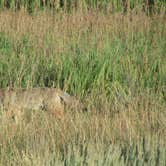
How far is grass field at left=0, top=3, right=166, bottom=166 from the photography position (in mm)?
4863

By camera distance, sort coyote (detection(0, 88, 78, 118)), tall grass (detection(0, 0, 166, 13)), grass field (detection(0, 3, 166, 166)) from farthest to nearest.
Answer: tall grass (detection(0, 0, 166, 13)) < coyote (detection(0, 88, 78, 118)) < grass field (detection(0, 3, 166, 166))

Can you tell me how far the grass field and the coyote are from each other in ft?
0.84

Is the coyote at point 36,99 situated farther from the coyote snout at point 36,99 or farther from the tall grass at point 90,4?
the tall grass at point 90,4

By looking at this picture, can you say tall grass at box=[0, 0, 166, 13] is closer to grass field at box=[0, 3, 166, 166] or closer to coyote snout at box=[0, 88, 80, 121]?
grass field at box=[0, 3, 166, 166]

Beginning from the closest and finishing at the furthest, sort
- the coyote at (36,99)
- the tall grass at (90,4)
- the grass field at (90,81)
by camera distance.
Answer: the grass field at (90,81), the coyote at (36,99), the tall grass at (90,4)

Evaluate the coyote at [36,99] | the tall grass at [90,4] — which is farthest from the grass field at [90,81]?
the tall grass at [90,4]

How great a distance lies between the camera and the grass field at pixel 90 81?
4.86 metres

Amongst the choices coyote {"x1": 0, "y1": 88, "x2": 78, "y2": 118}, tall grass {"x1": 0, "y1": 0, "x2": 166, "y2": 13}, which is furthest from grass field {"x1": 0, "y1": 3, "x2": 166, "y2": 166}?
tall grass {"x1": 0, "y1": 0, "x2": 166, "y2": 13}

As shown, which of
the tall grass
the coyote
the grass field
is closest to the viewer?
the grass field

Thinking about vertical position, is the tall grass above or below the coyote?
above

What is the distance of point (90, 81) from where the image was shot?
7539 millimetres

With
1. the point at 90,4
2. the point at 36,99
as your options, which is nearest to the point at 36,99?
the point at 36,99

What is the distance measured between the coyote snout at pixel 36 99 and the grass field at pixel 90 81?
260mm

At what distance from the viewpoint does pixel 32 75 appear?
743cm
